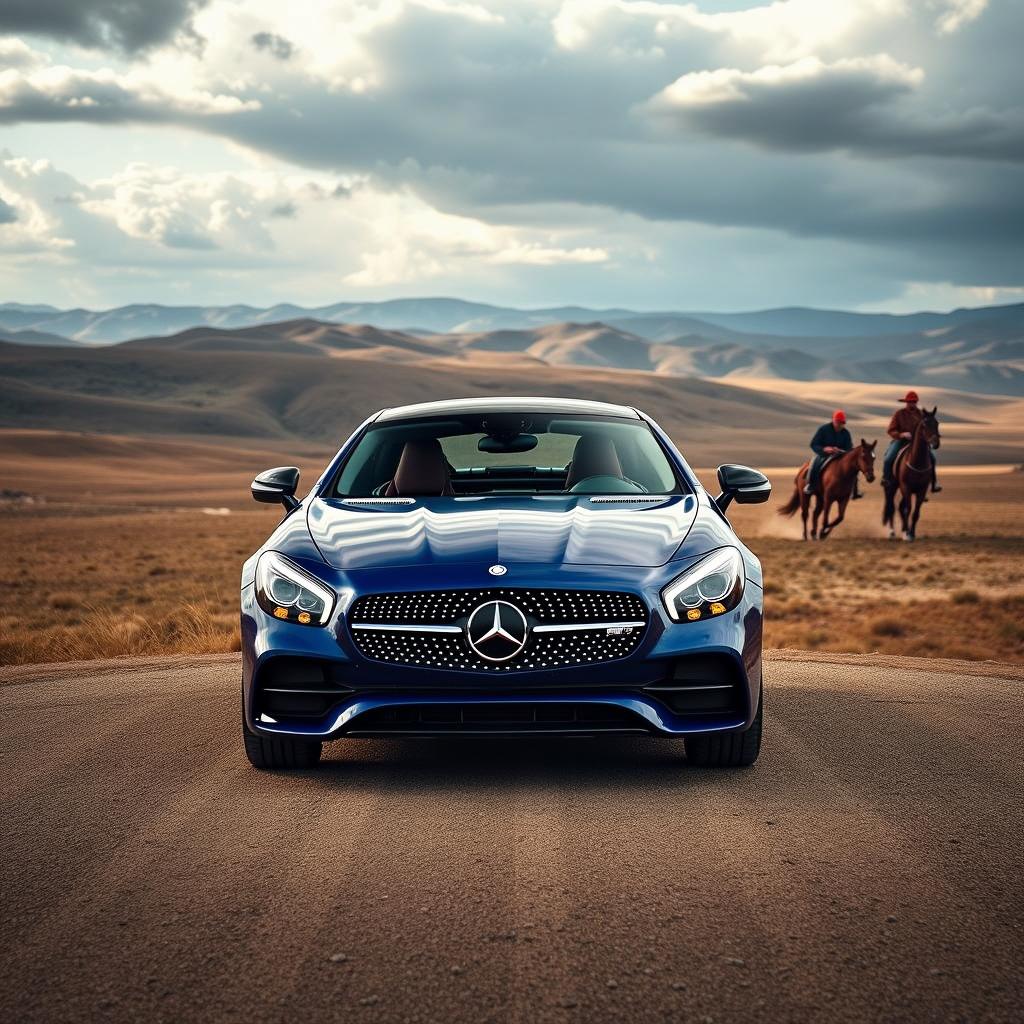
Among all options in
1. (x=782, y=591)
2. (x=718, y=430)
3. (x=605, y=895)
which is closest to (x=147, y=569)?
(x=782, y=591)

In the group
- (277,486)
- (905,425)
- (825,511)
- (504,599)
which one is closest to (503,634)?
(504,599)

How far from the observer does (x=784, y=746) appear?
6582mm

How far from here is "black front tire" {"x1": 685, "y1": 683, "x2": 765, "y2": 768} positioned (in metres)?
5.88

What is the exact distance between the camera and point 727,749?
5918mm

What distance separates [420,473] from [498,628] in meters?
1.90

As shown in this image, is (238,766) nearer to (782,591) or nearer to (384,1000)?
(384,1000)

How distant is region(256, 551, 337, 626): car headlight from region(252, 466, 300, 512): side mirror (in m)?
1.02

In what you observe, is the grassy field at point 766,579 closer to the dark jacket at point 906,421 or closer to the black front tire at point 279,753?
the dark jacket at point 906,421

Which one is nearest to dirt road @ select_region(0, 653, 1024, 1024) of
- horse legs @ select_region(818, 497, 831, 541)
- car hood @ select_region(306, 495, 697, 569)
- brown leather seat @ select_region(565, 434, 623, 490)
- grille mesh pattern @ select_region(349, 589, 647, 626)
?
grille mesh pattern @ select_region(349, 589, 647, 626)

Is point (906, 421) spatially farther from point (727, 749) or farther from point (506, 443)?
point (727, 749)

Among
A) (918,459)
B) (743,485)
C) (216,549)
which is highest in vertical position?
(743,485)

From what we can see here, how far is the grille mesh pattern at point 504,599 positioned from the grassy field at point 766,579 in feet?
21.1

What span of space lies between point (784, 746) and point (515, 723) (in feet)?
5.91

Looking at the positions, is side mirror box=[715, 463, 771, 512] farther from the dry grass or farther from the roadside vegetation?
the dry grass
